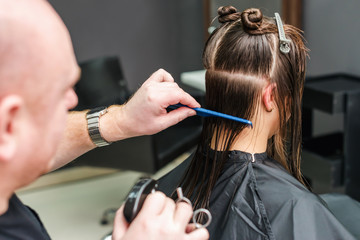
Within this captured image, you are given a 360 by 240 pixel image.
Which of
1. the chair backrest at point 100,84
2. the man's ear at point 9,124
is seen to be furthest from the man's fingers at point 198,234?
the chair backrest at point 100,84

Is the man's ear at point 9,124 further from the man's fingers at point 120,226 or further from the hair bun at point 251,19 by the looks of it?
the hair bun at point 251,19

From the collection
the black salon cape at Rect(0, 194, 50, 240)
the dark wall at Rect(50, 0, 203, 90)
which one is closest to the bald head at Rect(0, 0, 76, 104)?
the black salon cape at Rect(0, 194, 50, 240)

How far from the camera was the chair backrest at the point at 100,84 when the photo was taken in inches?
119

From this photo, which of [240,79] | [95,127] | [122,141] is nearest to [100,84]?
[122,141]

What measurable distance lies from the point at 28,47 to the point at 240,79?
2.49 feet

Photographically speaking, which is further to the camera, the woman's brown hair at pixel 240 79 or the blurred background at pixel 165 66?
the blurred background at pixel 165 66

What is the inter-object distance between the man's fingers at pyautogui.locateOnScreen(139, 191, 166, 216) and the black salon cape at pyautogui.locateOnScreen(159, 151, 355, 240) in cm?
50

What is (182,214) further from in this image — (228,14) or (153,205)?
(228,14)

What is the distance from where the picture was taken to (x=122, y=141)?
104 inches

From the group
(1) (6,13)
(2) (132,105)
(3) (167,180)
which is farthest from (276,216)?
(1) (6,13)

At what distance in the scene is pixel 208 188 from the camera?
131 centimetres

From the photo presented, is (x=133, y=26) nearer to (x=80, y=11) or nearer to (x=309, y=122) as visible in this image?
(x=80, y=11)

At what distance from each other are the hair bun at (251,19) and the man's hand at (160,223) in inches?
25.0

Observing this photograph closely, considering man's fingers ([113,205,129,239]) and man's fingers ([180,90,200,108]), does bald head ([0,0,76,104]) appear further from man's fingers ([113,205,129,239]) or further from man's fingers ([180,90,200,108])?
man's fingers ([180,90,200,108])
